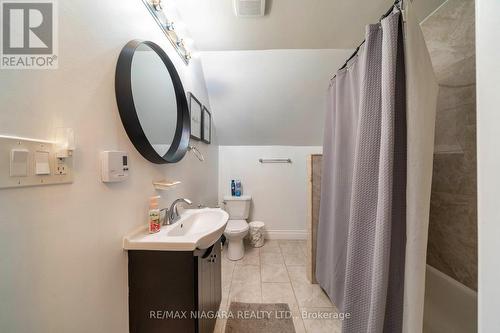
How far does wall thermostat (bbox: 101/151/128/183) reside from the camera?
671 millimetres

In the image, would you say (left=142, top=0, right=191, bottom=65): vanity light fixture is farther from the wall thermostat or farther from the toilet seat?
the toilet seat

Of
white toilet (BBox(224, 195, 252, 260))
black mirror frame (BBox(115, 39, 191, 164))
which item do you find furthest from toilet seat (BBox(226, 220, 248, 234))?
black mirror frame (BBox(115, 39, 191, 164))

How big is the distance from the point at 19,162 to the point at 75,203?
20 cm

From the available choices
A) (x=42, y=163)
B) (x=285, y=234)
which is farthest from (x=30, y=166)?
(x=285, y=234)

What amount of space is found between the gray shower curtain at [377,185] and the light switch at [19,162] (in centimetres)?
121

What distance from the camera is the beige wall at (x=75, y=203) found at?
1.44 ft

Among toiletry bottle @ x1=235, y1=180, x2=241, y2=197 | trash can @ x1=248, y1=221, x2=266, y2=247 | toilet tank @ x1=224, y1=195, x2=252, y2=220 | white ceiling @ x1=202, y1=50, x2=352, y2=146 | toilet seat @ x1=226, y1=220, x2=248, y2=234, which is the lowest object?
trash can @ x1=248, y1=221, x2=266, y2=247

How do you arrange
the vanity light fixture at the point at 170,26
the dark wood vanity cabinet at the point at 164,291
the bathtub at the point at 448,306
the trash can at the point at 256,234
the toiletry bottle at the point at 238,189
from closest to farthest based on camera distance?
1. the dark wood vanity cabinet at the point at 164,291
2. the bathtub at the point at 448,306
3. the vanity light fixture at the point at 170,26
4. the trash can at the point at 256,234
5. the toiletry bottle at the point at 238,189

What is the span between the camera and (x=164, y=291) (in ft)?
2.59

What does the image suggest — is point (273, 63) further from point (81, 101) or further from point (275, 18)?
point (81, 101)

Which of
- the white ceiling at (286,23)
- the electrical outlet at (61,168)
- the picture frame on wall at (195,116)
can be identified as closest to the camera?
the electrical outlet at (61,168)

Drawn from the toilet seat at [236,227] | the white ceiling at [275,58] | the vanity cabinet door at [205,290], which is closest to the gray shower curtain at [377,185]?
the white ceiling at [275,58]

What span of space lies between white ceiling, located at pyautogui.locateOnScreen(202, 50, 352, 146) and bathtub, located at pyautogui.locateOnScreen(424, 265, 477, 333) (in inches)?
72.6

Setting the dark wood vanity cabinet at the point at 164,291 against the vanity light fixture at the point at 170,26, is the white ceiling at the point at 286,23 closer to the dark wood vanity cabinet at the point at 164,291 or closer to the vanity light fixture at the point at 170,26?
the vanity light fixture at the point at 170,26
